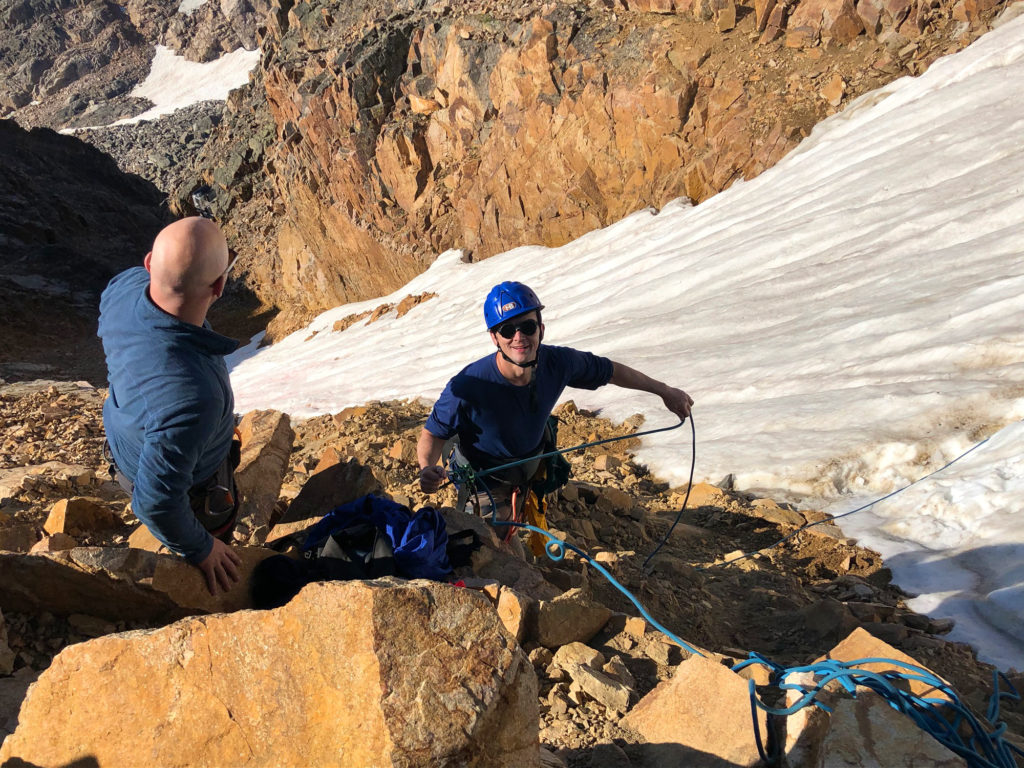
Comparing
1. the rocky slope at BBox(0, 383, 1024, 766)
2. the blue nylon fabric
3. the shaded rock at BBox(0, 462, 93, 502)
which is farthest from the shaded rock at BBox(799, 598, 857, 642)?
the shaded rock at BBox(0, 462, 93, 502)

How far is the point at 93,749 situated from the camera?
1.99 metres

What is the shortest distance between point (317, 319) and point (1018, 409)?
20731mm

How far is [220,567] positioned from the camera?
281 centimetres

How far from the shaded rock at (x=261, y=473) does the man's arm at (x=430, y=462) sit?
112 cm

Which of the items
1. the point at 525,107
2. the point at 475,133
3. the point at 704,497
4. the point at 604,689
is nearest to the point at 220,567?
the point at 604,689

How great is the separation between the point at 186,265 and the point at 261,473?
2.68 metres

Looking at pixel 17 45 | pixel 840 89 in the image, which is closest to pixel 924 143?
pixel 840 89

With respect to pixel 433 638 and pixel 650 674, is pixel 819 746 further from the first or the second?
pixel 433 638

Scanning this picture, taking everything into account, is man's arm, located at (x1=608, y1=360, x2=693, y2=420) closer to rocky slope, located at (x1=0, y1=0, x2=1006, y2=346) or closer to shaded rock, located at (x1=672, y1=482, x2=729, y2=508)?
shaded rock, located at (x1=672, y1=482, x2=729, y2=508)

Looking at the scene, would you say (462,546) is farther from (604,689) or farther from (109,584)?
(109,584)

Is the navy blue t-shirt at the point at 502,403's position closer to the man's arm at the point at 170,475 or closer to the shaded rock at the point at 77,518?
the man's arm at the point at 170,475

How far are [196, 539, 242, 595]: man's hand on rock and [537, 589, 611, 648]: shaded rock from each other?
1.27 metres

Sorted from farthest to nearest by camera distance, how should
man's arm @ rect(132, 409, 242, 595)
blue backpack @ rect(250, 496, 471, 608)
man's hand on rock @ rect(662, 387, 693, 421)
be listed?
man's hand on rock @ rect(662, 387, 693, 421) → blue backpack @ rect(250, 496, 471, 608) → man's arm @ rect(132, 409, 242, 595)

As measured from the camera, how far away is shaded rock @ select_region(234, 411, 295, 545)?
439 cm
